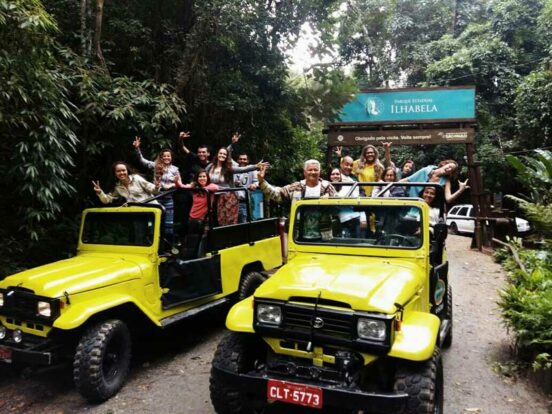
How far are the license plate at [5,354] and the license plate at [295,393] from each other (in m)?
2.60

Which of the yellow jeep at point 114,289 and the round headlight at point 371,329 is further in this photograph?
the yellow jeep at point 114,289

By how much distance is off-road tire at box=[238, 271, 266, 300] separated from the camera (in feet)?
21.1

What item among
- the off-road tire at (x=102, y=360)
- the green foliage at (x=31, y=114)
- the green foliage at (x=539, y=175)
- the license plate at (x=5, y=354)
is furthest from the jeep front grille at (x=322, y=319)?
the green foliage at (x=539, y=175)

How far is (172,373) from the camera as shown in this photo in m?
4.93

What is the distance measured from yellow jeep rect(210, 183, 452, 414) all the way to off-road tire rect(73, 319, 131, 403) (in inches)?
51.1

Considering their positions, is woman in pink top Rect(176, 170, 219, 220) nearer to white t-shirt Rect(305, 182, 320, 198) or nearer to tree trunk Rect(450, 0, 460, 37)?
white t-shirt Rect(305, 182, 320, 198)

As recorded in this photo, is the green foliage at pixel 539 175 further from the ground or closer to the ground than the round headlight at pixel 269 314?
further from the ground

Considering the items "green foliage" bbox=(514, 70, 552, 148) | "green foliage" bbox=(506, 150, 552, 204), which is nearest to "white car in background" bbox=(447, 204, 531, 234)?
"green foliage" bbox=(514, 70, 552, 148)

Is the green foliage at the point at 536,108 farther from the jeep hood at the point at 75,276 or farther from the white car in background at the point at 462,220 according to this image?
the jeep hood at the point at 75,276

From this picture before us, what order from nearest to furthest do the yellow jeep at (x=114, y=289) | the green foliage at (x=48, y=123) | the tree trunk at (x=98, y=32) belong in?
1. the yellow jeep at (x=114, y=289)
2. the green foliage at (x=48, y=123)
3. the tree trunk at (x=98, y=32)

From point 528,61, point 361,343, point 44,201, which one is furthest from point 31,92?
point 528,61

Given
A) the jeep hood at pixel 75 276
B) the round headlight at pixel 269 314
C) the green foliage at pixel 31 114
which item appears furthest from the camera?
the green foliage at pixel 31 114

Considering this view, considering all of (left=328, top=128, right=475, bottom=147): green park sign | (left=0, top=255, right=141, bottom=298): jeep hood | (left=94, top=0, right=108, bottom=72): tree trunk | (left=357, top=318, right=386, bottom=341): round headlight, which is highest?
(left=94, top=0, right=108, bottom=72): tree trunk

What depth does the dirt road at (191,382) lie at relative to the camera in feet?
13.7
